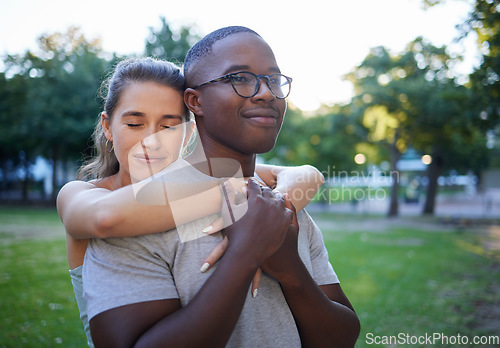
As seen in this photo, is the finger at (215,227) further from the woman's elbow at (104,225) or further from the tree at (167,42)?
the tree at (167,42)

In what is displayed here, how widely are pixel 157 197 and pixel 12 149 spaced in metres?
34.1

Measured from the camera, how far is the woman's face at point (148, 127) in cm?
212

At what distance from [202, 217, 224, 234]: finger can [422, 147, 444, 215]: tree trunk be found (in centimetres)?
2413

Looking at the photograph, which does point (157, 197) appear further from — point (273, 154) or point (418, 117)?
point (273, 154)

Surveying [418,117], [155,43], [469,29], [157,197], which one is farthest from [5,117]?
[157,197]

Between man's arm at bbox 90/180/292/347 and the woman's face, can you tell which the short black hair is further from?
man's arm at bbox 90/180/292/347

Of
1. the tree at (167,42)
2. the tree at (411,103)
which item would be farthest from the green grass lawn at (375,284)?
the tree at (167,42)

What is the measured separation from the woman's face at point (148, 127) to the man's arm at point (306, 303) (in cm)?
84

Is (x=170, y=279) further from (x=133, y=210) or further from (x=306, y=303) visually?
(x=306, y=303)

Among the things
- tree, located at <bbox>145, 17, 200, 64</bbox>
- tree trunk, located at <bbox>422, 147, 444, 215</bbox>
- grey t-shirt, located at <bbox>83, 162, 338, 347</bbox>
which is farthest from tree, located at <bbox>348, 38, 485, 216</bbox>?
grey t-shirt, located at <bbox>83, 162, 338, 347</bbox>

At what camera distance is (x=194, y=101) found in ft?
6.39

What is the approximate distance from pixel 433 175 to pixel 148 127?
24.1 meters

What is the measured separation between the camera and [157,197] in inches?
62.0

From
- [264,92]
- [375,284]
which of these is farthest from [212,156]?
[375,284]
